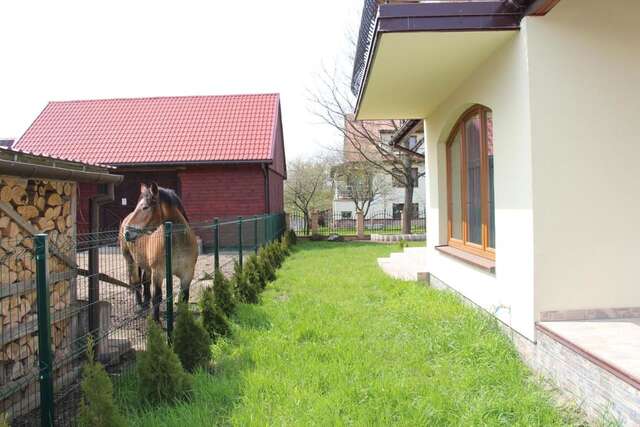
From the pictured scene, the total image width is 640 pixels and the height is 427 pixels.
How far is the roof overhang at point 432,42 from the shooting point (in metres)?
Answer: 4.15

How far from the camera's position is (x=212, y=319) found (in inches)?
208

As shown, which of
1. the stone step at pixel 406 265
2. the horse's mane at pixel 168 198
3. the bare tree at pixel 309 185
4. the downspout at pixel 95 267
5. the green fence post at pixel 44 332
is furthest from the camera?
the bare tree at pixel 309 185

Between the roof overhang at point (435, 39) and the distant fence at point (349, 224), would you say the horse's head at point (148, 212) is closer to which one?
the roof overhang at point (435, 39)

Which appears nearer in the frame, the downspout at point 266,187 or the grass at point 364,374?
the grass at point 364,374

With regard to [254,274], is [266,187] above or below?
above

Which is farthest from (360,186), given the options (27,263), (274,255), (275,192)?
(27,263)

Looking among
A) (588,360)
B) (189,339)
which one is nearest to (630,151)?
(588,360)

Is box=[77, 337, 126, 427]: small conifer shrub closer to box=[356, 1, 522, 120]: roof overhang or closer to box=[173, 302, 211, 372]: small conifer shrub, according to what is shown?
box=[173, 302, 211, 372]: small conifer shrub

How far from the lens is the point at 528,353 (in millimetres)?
4137

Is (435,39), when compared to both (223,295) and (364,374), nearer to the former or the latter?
(364,374)

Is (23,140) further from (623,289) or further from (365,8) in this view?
(623,289)


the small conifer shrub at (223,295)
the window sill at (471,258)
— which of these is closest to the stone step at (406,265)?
the window sill at (471,258)

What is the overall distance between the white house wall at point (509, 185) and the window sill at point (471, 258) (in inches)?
3.6

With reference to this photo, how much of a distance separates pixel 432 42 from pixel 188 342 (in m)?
3.52
